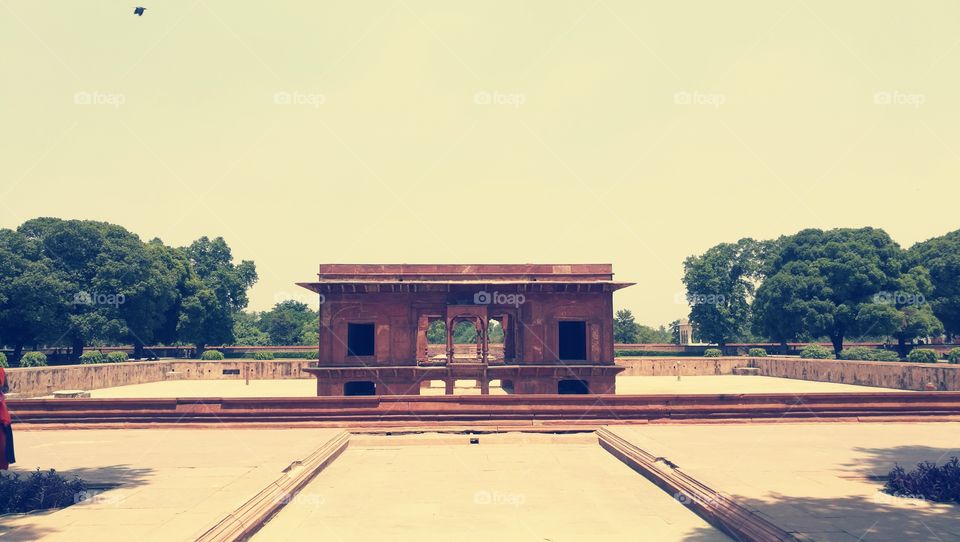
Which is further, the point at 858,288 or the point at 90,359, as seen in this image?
the point at 858,288

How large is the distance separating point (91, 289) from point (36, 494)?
45.9 metres

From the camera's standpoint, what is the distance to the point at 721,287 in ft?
230

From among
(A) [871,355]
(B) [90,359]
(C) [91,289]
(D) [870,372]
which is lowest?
(D) [870,372]

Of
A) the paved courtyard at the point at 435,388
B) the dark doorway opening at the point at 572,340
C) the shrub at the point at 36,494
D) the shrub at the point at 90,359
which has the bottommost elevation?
the paved courtyard at the point at 435,388

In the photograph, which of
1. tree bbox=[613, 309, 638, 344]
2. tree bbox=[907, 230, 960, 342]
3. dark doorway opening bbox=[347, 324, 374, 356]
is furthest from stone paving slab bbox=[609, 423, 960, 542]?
tree bbox=[613, 309, 638, 344]

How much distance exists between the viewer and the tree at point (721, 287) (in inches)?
2660

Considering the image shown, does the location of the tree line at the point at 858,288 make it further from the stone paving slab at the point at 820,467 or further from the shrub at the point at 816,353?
the stone paving slab at the point at 820,467

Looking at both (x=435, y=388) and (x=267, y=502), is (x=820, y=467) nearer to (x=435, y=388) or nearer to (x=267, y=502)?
(x=267, y=502)

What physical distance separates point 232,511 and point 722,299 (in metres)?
67.3

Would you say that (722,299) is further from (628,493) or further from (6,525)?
(6,525)

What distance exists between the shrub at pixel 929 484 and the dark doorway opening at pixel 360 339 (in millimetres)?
23716

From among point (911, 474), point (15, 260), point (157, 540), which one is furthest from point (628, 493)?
point (15, 260)

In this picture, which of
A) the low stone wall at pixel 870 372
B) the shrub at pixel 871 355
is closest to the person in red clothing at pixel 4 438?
the low stone wall at pixel 870 372

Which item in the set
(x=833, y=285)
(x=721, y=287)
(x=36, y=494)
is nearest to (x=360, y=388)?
(x=36, y=494)
